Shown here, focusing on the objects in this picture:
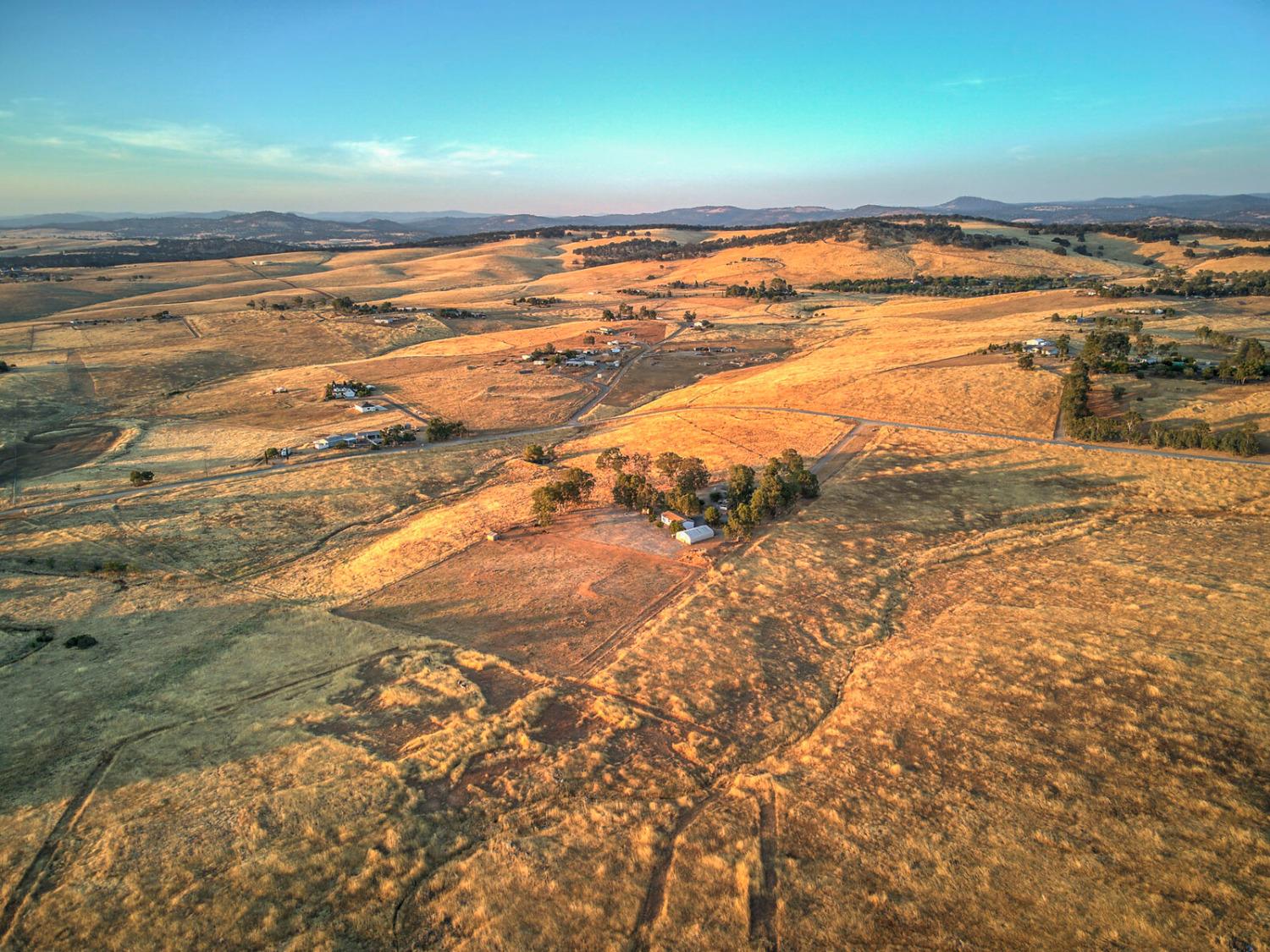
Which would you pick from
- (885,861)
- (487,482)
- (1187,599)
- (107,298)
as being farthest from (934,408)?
(107,298)

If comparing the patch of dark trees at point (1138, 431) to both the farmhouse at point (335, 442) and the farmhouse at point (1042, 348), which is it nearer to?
the farmhouse at point (1042, 348)

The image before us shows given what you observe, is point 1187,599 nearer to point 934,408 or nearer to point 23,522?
point 934,408

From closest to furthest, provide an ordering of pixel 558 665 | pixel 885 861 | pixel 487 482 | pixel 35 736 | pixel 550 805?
pixel 885 861 → pixel 550 805 → pixel 35 736 → pixel 558 665 → pixel 487 482

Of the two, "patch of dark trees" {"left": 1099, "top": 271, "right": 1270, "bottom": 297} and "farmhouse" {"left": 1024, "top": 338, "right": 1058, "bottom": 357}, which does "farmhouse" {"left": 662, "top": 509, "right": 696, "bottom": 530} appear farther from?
"patch of dark trees" {"left": 1099, "top": 271, "right": 1270, "bottom": 297}

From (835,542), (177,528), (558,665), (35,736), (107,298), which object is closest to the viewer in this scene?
(35,736)

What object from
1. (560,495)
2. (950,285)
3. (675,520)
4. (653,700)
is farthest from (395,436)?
(950,285)

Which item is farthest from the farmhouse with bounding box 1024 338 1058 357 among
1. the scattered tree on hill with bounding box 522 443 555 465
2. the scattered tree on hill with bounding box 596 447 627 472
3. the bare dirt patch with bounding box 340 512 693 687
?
the bare dirt patch with bounding box 340 512 693 687
